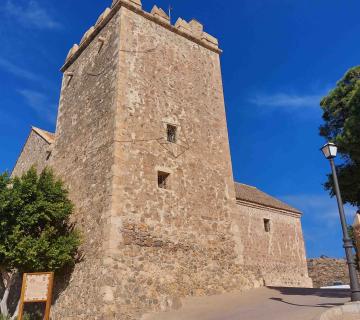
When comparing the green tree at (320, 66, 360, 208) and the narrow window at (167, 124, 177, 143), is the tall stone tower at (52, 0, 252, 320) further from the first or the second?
the green tree at (320, 66, 360, 208)

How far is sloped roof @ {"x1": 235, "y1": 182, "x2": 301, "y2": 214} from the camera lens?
18312 millimetres

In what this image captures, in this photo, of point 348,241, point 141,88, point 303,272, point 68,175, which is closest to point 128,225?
point 68,175

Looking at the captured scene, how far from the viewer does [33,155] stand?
57.5 ft

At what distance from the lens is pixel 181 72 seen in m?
14.6

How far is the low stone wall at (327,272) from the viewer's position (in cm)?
2375

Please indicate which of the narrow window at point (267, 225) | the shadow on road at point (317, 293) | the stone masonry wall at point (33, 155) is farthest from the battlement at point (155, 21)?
the shadow on road at point (317, 293)

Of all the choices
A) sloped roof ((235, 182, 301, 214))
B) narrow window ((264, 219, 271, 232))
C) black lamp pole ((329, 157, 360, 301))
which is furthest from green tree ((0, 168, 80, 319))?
narrow window ((264, 219, 271, 232))

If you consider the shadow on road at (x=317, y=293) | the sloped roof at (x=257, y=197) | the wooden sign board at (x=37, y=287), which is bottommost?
the shadow on road at (x=317, y=293)

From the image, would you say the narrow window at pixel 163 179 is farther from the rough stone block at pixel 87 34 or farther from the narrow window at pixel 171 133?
the rough stone block at pixel 87 34

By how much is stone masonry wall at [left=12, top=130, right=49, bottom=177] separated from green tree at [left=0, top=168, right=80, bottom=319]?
12.9 feet

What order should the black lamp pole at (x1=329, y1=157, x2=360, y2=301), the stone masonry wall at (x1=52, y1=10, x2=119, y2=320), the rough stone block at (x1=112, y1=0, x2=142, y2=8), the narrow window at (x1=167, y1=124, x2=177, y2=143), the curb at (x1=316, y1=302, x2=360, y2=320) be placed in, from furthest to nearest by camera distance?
1. the rough stone block at (x1=112, y1=0, x2=142, y2=8)
2. the narrow window at (x1=167, y1=124, x2=177, y2=143)
3. the stone masonry wall at (x1=52, y1=10, x2=119, y2=320)
4. the black lamp pole at (x1=329, y1=157, x2=360, y2=301)
5. the curb at (x1=316, y1=302, x2=360, y2=320)

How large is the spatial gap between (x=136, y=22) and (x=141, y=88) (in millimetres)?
2773

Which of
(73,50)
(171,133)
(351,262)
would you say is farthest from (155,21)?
(351,262)

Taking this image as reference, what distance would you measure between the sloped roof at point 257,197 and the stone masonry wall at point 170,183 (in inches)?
167
